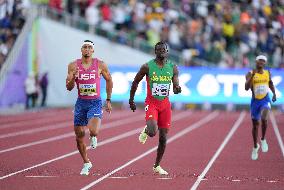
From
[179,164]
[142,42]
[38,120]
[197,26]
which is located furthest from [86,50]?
[197,26]

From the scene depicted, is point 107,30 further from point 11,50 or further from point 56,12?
point 11,50

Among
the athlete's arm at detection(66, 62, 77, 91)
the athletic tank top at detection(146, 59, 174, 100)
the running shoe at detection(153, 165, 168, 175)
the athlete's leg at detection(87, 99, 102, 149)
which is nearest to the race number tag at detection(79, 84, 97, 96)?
the athlete's leg at detection(87, 99, 102, 149)

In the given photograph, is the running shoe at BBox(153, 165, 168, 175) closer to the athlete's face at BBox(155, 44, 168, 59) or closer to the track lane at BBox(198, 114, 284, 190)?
the track lane at BBox(198, 114, 284, 190)

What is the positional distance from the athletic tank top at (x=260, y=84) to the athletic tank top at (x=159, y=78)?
3.64 meters

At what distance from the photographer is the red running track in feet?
40.5

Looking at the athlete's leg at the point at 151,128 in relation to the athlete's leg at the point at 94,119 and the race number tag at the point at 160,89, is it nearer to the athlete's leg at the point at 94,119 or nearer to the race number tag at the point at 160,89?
the race number tag at the point at 160,89

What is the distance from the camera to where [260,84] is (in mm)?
16859

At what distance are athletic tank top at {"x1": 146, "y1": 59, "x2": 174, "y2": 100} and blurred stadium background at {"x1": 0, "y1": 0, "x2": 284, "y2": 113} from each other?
58.4 feet

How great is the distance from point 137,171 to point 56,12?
74.8 ft

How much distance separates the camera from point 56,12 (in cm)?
3609

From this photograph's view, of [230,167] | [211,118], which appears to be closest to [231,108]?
[211,118]

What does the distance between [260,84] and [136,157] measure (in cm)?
257

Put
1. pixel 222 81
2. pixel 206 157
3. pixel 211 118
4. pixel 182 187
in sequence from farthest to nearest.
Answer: pixel 222 81, pixel 211 118, pixel 206 157, pixel 182 187

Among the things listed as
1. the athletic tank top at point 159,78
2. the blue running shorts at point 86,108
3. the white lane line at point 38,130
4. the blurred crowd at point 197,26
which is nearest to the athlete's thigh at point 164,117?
the athletic tank top at point 159,78
